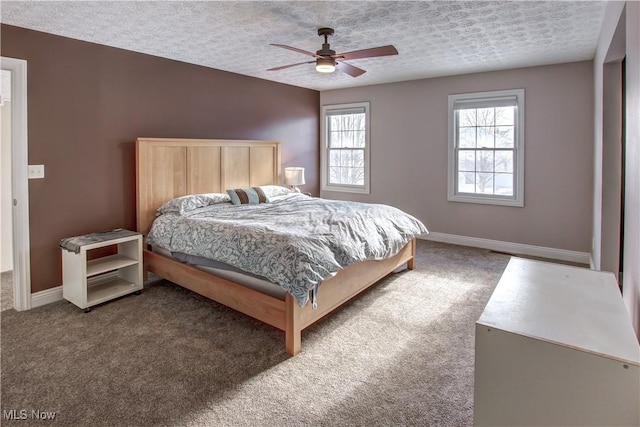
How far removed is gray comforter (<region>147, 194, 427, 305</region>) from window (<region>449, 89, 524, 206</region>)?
70.3 inches

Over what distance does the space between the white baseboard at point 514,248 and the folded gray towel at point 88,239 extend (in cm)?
428

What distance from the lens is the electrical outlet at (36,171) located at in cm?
340

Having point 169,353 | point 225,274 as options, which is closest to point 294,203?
point 225,274

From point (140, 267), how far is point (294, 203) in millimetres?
1822

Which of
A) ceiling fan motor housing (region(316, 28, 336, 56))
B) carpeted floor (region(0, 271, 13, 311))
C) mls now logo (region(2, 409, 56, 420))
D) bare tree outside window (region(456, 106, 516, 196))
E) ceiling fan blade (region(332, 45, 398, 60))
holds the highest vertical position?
ceiling fan motor housing (region(316, 28, 336, 56))

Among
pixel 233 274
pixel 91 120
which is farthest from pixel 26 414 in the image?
pixel 91 120

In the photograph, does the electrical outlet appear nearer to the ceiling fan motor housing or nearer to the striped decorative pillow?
the striped decorative pillow

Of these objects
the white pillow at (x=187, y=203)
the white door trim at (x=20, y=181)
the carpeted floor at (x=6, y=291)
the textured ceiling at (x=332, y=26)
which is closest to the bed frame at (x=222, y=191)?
the white pillow at (x=187, y=203)

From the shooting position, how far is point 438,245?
18.5 ft

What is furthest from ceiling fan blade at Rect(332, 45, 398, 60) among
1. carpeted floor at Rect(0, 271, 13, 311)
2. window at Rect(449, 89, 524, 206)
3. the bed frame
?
carpeted floor at Rect(0, 271, 13, 311)

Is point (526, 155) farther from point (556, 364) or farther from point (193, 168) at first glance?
point (556, 364)

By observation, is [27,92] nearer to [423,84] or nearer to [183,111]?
[183,111]

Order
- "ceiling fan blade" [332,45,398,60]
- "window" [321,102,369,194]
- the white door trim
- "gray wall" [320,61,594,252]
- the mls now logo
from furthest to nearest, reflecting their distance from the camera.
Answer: "window" [321,102,369,194]
"gray wall" [320,61,594,252]
the white door trim
"ceiling fan blade" [332,45,398,60]
the mls now logo

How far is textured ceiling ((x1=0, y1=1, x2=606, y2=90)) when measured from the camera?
9.66ft
